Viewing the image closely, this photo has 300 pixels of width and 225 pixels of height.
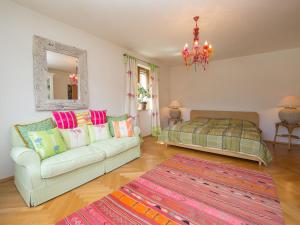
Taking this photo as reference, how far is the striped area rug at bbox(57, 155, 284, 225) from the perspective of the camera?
159 cm

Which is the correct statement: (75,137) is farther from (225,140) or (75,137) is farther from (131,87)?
(225,140)

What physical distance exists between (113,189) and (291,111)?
4.42 m

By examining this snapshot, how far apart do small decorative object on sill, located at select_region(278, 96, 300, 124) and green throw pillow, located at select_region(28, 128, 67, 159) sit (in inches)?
192

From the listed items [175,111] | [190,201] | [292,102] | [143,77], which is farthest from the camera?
[175,111]

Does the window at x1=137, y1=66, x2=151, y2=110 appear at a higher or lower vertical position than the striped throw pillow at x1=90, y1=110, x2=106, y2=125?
higher

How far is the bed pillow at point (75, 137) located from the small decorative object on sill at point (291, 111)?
459 centimetres

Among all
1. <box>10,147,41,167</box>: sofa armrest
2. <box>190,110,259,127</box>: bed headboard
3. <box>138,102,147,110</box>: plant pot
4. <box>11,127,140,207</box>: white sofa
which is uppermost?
<box>138,102,147,110</box>: plant pot

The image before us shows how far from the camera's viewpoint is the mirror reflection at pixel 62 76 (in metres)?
2.72

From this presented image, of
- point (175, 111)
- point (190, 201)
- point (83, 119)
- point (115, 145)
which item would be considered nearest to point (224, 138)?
point (190, 201)

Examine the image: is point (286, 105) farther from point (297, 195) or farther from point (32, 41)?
point (32, 41)

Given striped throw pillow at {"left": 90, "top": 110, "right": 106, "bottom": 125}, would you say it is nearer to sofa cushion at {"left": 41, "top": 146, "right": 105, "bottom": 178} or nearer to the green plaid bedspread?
sofa cushion at {"left": 41, "top": 146, "right": 105, "bottom": 178}

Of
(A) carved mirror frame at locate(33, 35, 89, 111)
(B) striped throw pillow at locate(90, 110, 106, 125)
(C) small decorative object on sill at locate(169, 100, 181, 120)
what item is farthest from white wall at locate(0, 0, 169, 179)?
(C) small decorative object on sill at locate(169, 100, 181, 120)

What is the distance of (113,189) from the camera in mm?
2141

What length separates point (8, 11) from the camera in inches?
88.1
